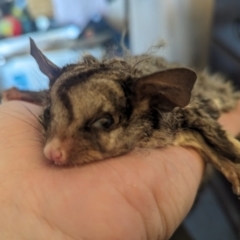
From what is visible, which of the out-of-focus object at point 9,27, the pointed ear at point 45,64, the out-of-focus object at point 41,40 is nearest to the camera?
the pointed ear at point 45,64

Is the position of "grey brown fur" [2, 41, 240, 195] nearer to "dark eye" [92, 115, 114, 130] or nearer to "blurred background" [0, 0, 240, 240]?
"dark eye" [92, 115, 114, 130]

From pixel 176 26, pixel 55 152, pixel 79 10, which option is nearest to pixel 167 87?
pixel 55 152

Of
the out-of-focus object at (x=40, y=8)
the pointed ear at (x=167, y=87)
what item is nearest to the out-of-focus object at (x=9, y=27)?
the out-of-focus object at (x=40, y=8)

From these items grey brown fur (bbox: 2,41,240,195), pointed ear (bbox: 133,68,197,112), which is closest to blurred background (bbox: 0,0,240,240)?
grey brown fur (bbox: 2,41,240,195)

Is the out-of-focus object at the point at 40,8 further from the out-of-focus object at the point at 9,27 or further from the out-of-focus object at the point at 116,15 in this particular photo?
the out-of-focus object at the point at 116,15

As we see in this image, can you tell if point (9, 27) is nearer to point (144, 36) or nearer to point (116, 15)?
point (116, 15)

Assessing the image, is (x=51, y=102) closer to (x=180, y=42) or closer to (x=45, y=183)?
(x=45, y=183)
